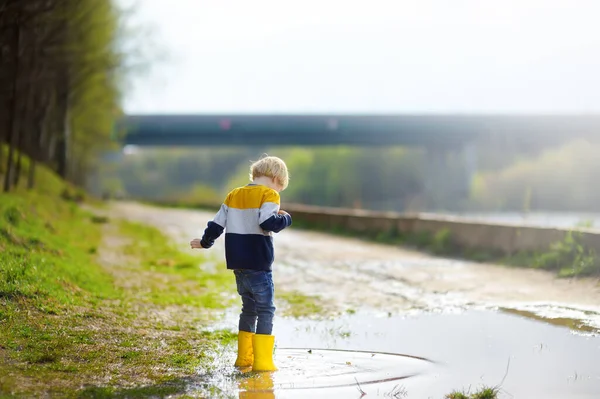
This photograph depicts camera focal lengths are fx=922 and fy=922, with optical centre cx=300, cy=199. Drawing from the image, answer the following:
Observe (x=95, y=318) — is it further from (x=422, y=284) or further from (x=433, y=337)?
(x=422, y=284)

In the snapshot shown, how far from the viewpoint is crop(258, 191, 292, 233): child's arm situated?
6.16m

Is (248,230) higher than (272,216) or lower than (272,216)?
lower

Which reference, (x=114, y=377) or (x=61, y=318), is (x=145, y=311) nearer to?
(x=61, y=318)

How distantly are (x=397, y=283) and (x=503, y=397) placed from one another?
5.90m

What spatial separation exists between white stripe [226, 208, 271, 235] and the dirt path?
287cm

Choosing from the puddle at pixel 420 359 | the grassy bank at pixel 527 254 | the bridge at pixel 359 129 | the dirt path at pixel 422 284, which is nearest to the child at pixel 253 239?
the puddle at pixel 420 359

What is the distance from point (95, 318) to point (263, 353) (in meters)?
2.03

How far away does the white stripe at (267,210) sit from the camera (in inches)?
244

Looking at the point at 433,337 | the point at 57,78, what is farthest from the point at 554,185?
the point at 433,337

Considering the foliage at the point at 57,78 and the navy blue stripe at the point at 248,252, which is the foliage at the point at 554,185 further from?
the navy blue stripe at the point at 248,252

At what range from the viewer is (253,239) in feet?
20.8

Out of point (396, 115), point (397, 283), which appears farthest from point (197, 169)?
point (397, 283)

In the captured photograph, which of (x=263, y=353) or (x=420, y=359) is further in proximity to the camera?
(x=420, y=359)

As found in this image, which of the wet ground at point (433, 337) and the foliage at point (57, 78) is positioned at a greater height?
the foliage at point (57, 78)
